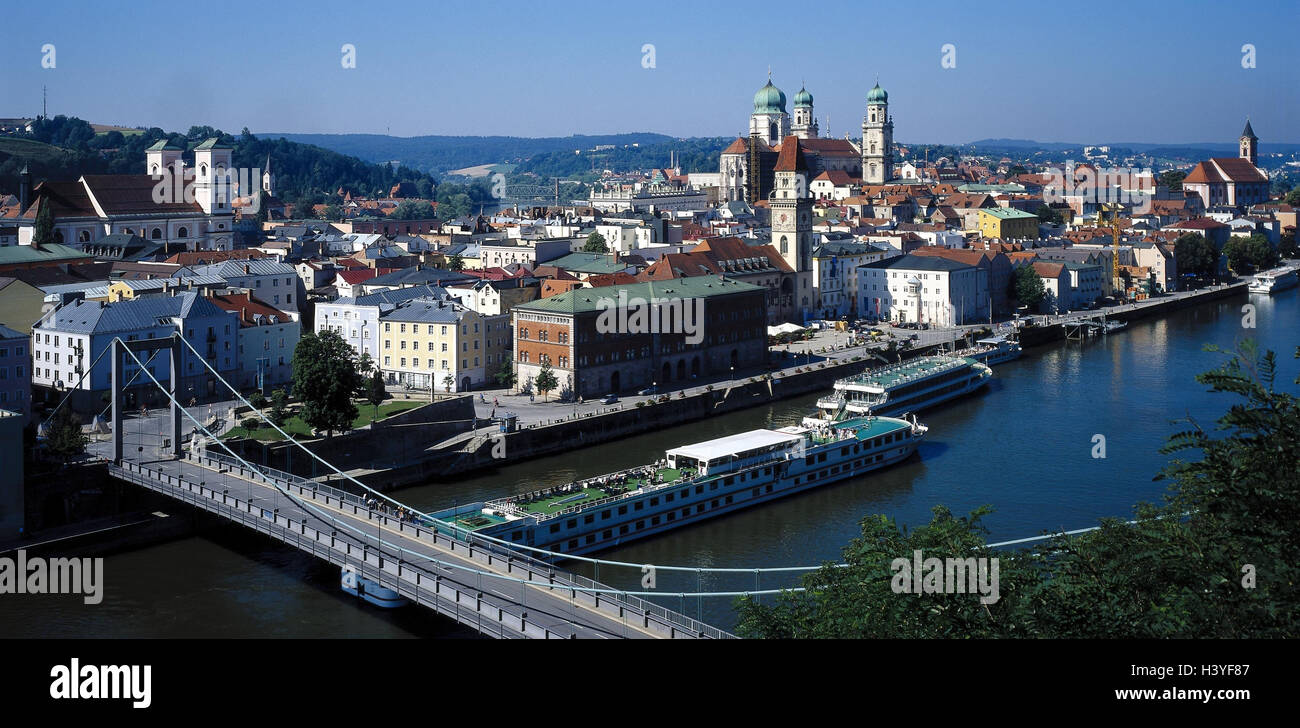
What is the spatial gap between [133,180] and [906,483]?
26.0m

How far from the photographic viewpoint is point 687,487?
1527cm

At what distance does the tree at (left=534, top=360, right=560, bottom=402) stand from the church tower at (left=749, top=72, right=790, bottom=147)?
1671 inches

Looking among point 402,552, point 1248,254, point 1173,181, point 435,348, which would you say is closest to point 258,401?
point 435,348

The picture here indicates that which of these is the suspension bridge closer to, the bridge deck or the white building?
the bridge deck

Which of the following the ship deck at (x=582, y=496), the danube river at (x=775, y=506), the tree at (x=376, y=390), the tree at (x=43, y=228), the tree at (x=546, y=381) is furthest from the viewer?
the tree at (x=43, y=228)

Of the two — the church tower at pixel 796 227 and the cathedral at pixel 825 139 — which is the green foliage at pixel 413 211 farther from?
the church tower at pixel 796 227

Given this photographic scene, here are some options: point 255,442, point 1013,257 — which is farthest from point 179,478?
point 1013,257

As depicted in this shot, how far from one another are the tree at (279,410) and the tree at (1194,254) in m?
32.6

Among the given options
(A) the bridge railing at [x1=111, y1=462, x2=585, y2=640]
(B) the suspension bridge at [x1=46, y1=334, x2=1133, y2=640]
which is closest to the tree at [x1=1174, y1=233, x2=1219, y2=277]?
(B) the suspension bridge at [x1=46, y1=334, x2=1133, y2=640]

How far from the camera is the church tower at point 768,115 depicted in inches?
2474

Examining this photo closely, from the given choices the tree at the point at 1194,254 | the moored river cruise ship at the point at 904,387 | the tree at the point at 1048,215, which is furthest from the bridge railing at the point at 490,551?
the tree at the point at 1048,215

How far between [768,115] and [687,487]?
4986cm

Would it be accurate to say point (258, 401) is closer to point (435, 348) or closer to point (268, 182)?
point (435, 348)

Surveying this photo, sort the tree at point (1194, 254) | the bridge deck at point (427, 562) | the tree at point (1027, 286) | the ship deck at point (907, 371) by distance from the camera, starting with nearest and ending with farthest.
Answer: the bridge deck at point (427, 562)
the ship deck at point (907, 371)
the tree at point (1027, 286)
the tree at point (1194, 254)
